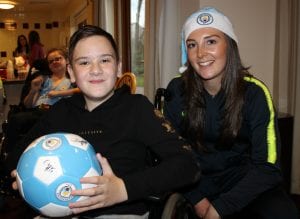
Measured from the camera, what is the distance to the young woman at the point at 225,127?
1.42 metres

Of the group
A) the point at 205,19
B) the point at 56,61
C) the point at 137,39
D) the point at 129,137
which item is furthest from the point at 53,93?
the point at 129,137

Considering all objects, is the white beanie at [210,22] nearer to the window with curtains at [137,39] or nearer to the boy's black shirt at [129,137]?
the boy's black shirt at [129,137]

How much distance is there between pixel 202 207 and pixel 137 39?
3186mm

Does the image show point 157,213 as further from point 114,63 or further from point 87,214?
point 114,63

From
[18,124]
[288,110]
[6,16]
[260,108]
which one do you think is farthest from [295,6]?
[6,16]

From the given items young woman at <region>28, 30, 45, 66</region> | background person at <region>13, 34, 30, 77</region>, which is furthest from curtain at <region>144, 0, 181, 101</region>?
young woman at <region>28, 30, 45, 66</region>

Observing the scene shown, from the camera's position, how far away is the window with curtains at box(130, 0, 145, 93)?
4229mm

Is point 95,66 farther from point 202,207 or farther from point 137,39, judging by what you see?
A: point 137,39

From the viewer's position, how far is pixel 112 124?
48.6 inches

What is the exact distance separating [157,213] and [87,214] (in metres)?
0.25

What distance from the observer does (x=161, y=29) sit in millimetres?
3129

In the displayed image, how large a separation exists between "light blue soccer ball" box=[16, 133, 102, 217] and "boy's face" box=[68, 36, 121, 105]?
11.9 inches

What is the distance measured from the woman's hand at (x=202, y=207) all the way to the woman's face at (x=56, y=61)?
2.20m

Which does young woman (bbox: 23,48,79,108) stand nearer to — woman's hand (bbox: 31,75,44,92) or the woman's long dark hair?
woman's hand (bbox: 31,75,44,92)
